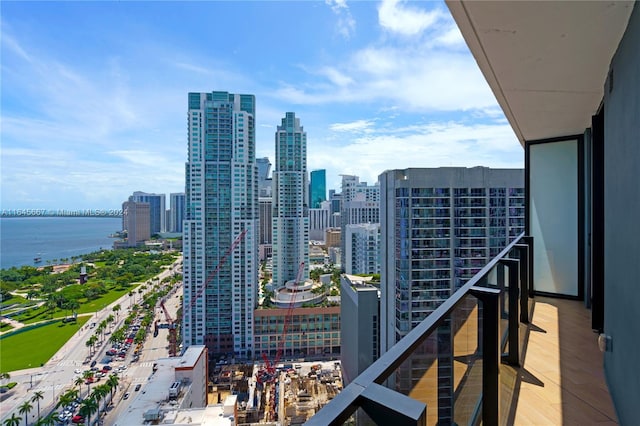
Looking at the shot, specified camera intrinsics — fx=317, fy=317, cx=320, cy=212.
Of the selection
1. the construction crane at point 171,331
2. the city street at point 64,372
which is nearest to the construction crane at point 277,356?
the construction crane at point 171,331

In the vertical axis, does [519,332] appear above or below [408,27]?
below

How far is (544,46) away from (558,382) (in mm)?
1861

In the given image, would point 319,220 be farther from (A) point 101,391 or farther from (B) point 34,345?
(A) point 101,391

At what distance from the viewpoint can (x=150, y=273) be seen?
3778cm

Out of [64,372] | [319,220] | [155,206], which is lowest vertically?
[64,372]

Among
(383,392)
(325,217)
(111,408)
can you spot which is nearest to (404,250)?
(383,392)

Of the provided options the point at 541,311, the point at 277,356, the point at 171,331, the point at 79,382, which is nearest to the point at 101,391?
the point at 79,382

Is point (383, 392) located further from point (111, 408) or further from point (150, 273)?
point (150, 273)

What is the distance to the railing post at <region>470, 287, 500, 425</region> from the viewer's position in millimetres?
1222

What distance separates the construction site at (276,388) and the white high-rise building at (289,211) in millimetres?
9728

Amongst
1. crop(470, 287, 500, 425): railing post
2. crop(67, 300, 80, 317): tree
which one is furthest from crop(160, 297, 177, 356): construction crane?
crop(470, 287, 500, 425): railing post

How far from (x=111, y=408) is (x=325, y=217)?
48.6 meters

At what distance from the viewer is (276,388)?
17.4 meters

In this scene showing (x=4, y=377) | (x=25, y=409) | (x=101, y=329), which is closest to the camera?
(x=25, y=409)
